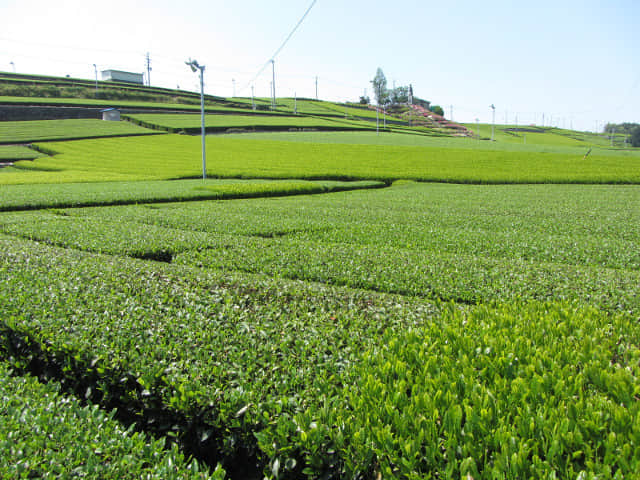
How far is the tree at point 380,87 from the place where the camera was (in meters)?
144

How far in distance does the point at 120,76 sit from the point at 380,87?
259 feet

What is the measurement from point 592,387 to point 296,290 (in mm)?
3985

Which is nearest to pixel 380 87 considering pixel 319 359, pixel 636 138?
pixel 636 138

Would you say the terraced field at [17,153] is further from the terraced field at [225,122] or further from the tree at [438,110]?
the tree at [438,110]

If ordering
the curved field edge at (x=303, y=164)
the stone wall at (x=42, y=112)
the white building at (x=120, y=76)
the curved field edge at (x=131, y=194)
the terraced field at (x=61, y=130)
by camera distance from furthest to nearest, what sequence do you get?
the white building at (x=120, y=76) < the stone wall at (x=42, y=112) < the terraced field at (x=61, y=130) < the curved field edge at (x=303, y=164) < the curved field edge at (x=131, y=194)

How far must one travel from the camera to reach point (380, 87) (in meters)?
146

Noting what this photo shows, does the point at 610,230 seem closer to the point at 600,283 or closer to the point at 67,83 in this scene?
the point at 600,283

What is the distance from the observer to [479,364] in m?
4.24

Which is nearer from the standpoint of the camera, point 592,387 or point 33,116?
point 592,387

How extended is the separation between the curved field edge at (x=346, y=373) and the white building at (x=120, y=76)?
126241 mm

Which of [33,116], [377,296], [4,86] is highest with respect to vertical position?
[4,86]

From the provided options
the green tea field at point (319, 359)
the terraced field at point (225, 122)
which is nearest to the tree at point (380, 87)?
the terraced field at point (225, 122)

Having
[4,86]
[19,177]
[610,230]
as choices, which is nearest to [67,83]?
[4,86]

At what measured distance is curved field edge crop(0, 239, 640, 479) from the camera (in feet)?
9.88
